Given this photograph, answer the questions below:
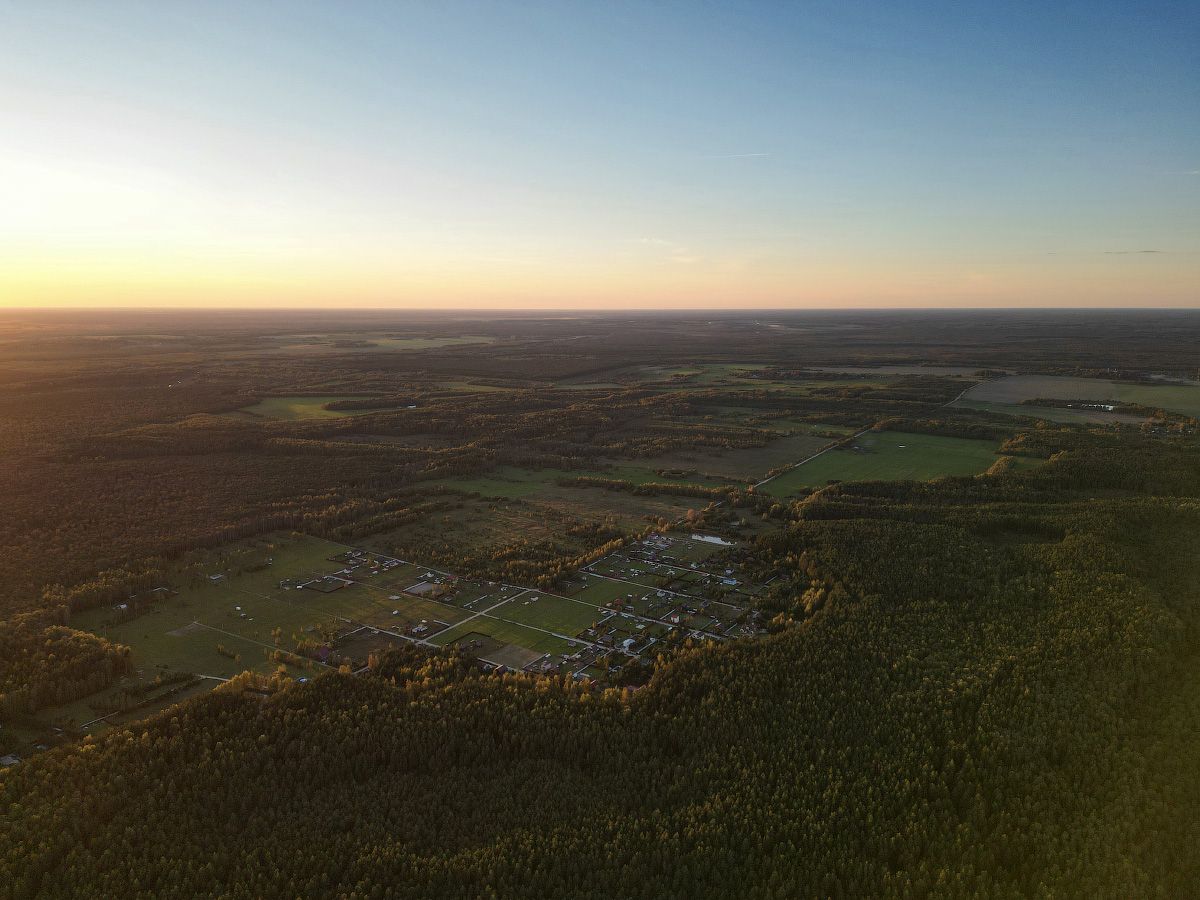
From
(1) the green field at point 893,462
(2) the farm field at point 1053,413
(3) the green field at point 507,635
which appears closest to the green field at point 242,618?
(3) the green field at point 507,635

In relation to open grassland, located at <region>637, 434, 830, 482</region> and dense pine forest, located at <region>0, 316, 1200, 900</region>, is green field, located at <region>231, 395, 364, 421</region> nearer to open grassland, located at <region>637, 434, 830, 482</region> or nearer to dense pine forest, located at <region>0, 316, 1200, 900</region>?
dense pine forest, located at <region>0, 316, 1200, 900</region>

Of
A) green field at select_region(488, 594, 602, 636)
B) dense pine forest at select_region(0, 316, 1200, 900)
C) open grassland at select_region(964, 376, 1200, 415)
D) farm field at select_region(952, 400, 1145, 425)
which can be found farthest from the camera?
open grassland at select_region(964, 376, 1200, 415)

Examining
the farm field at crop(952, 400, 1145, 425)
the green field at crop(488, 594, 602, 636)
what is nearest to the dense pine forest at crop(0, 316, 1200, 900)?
the green field at crop(488, 594, 602, 636)

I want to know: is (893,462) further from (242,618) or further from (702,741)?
(242,618)

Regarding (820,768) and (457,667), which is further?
(457,667)

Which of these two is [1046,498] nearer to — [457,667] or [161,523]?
[457,667]

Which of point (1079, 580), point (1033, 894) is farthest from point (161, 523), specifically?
point (1079, 580)
